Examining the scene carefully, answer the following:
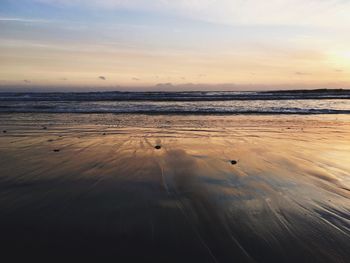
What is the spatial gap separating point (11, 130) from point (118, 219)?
9.56 meters

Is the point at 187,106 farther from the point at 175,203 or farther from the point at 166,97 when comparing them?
the point at 175,203

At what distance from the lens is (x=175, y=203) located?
3.76 m

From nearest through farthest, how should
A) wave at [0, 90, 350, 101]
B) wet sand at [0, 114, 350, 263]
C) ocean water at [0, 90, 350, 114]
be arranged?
1. wet sand at [0, 114, 350, 263]
2. ocean water at [0, 90, 350, 114]
3. wave at [0, 90, 350, 101]

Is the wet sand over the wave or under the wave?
over

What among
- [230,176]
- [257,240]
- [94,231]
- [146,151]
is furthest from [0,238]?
[146,151]

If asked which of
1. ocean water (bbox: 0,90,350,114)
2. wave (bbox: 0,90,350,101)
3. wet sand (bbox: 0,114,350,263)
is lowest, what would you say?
wave (bbox: 0,90,350,101)

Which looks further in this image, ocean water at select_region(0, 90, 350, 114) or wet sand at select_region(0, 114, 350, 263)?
ocean water at select_region(0, 90, 350, 114)

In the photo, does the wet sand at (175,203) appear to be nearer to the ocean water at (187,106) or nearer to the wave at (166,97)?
the ocean water at (187,106)

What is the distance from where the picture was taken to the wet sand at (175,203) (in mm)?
2695

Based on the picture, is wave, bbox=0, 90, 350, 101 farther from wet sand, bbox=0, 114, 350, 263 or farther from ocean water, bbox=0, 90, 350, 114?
wet sand, bbox=0, 114, 350, 263

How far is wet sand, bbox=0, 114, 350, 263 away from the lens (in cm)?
270

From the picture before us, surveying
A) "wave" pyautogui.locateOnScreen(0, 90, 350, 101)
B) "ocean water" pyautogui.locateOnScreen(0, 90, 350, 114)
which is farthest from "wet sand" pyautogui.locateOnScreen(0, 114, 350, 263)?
"wave" pyautogui.locateOnScreen(0, 90, 350, 101)

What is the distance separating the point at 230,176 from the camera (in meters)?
5.03

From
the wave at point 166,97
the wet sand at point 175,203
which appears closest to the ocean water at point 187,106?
the wave at point 166,97
